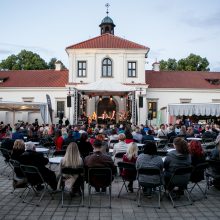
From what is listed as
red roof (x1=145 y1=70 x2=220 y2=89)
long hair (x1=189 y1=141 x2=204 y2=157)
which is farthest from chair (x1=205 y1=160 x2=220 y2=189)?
red roof (x1=145 y1=70 x2=220 y2=89)

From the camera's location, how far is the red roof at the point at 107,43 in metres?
29.5

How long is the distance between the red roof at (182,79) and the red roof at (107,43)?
4184 millimetres

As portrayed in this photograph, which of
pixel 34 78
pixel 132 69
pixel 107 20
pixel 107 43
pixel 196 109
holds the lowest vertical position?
pixel 196 109

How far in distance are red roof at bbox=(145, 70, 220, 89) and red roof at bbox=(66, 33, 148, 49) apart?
418 centimetres

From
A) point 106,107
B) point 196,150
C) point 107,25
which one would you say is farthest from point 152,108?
point 196,150

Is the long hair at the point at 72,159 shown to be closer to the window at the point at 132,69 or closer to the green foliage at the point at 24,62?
the window at the point at 132,69

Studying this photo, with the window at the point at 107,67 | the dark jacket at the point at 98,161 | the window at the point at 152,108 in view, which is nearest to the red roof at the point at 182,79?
the window at the point at 152,108

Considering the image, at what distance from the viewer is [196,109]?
975 inches

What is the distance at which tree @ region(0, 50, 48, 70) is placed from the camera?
47875 millimetres

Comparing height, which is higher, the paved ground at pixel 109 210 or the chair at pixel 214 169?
the chair at pixel 214 169

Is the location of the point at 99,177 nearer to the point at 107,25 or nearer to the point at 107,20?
the point at 107,25

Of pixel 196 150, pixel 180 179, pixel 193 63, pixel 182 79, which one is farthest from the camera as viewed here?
pixel 193 63

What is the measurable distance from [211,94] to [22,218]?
28931 mm

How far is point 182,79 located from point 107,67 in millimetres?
8633
